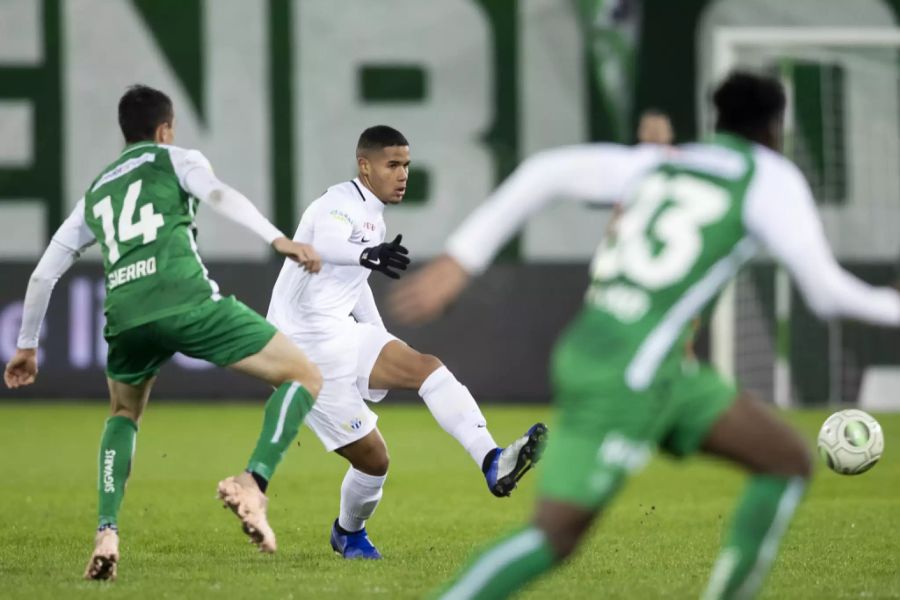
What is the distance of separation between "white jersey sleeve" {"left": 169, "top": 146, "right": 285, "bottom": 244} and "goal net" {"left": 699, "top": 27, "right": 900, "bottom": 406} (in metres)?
11.2

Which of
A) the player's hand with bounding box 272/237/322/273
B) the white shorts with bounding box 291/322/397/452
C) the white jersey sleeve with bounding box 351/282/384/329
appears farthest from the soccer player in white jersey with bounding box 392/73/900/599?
the white jersey sleeve with bounding box 351/282/384/329

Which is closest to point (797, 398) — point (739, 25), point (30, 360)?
point (739, 25)

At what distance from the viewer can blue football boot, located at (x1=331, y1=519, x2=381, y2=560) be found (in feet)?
26.4

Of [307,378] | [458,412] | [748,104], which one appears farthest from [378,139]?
[748,104]

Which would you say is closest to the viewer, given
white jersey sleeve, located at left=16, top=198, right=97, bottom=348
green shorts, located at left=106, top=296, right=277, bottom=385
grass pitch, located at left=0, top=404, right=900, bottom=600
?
green shorts, located at left=106, top=296, right=277, bottom=385

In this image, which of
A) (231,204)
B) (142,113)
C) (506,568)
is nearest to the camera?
(506,568)

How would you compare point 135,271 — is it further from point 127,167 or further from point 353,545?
point 353,545

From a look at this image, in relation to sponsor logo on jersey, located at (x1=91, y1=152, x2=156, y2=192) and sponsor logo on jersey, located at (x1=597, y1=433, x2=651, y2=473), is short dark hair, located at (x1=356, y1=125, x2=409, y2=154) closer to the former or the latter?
sponsor logo on jersey, located at (x1=91, y1=152, x2=156, y2=192)

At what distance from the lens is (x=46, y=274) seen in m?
7.14

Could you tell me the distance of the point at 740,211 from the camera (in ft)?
15.3

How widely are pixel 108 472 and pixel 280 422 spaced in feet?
3.04

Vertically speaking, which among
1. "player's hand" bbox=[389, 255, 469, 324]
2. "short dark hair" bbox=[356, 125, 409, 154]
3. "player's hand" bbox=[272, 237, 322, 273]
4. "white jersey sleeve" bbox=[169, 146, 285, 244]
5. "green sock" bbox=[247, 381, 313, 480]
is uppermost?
"short dark hair" bbox=[356, 125, 409, 154]

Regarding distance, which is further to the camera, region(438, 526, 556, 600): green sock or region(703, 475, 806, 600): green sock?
region(703, 475, 806, 600): green sock

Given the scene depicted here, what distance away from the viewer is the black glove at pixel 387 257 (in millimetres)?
6840
